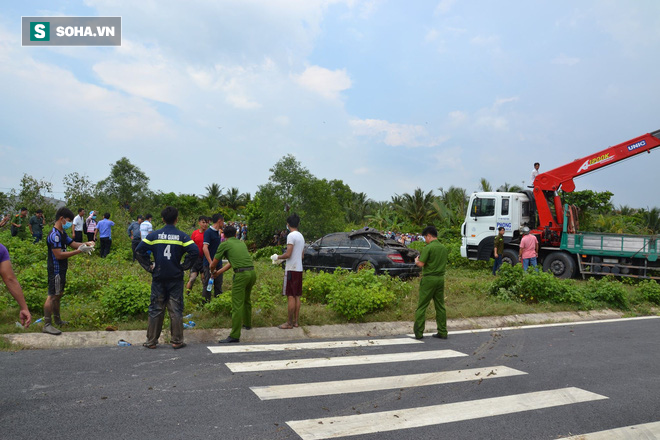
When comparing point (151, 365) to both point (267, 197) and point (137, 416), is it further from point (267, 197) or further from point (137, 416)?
point (267, 197)

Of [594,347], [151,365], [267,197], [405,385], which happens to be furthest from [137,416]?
[267,197]

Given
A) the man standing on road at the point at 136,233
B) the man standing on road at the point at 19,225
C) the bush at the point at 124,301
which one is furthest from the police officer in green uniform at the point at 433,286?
the man standing on road at the point at 19,225

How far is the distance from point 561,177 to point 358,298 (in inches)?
443

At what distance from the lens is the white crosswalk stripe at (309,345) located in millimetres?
6462

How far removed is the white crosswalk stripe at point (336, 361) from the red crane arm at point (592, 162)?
457 inches

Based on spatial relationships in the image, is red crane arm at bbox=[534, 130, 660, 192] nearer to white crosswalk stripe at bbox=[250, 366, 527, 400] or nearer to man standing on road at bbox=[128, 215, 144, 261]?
white crosswalk stripe at bbox=[250, 366, 527, 400]

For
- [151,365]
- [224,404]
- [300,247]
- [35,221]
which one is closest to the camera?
[224,404]

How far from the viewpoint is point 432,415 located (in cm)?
428

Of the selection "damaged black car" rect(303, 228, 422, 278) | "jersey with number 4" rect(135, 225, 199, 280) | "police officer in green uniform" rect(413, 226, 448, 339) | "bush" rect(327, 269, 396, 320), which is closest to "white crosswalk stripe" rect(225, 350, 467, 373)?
"police officer in green uniform" rect(413, 226, 448, 339)

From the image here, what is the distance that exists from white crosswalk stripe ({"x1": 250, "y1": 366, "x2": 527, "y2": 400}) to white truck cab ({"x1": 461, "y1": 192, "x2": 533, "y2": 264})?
35.8ft

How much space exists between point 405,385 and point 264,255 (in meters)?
15.6

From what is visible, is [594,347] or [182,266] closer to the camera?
[182,266]

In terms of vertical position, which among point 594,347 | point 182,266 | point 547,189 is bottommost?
point 594,347

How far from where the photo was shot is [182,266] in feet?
21.5
